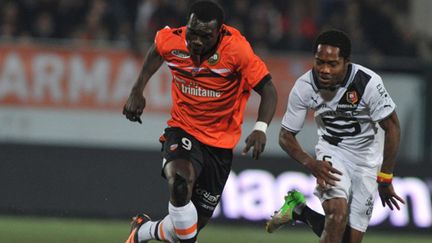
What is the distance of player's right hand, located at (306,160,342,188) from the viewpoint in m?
8.78

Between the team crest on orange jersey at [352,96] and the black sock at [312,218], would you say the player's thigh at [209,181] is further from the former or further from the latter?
the team crest on orange jersey at [352,96]

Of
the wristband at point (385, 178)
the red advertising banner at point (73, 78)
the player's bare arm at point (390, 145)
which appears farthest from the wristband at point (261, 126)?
the red advertising banner at point (73, 78)

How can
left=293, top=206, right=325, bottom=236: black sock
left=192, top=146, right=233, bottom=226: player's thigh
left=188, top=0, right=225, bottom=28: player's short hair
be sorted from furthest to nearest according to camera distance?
1. left=293, top=206, right=325, bottom=236: black sock
2. left=192, top=146, right=233, bottom=226: player's thigh
3. left=188, top=0, right=225, bottom=28: player's short hair

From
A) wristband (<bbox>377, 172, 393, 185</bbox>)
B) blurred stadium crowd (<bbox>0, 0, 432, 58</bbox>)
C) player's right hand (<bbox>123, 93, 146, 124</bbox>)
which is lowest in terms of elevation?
blurred stadium crowd (<bbox>0, 0, 432, 58</bbox>)

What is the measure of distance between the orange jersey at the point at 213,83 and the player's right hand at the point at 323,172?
32.1 inches

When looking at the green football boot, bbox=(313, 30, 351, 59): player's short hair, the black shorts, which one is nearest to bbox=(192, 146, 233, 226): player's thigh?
the black shorts

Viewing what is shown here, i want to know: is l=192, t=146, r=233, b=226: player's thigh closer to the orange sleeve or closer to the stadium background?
the orange sleeve

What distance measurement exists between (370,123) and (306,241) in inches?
162

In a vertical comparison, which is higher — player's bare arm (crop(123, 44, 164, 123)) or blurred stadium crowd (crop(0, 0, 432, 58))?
player's bare arm (crop(123, 44, 164, 123))

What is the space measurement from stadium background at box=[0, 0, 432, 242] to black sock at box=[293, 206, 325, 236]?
4331 millimetres

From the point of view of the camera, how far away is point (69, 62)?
16094 millimetres

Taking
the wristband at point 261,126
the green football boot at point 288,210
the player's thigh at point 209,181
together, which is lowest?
the green football boot at point 288,210

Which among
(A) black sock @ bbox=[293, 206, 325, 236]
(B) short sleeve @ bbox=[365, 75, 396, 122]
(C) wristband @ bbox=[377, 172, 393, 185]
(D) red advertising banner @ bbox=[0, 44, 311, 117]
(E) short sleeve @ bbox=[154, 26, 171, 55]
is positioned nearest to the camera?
(B) short sleeve @ bbox=[365, 75, 396, 122]

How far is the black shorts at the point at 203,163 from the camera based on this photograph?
905cm
